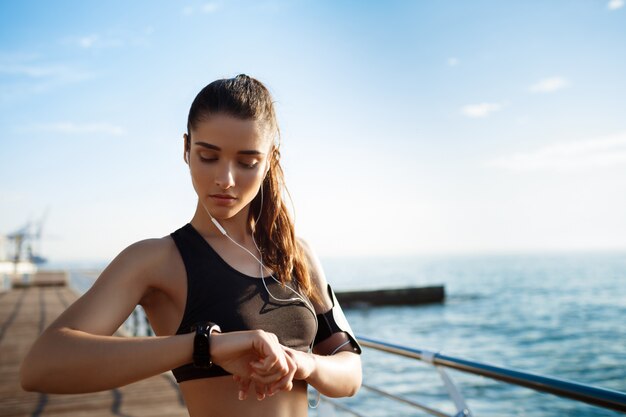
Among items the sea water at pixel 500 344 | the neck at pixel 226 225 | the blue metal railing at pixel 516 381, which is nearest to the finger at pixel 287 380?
the neck at pixel 226 225

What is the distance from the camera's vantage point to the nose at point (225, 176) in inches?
49.8

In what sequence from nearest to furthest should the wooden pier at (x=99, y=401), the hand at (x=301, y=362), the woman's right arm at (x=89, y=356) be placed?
the woman's right arm at (x=89, y=356)
the hand at (x=301, y=362)
the wooden pier at (x=99, y=401)

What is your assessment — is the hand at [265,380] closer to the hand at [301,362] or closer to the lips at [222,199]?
the hand at [301,362]

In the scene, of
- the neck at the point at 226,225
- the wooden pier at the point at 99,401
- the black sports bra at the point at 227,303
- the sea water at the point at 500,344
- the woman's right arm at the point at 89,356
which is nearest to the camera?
the woman's right arm at the point at 89,356

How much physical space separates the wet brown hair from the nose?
4.7 inches

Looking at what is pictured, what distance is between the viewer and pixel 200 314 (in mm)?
1260

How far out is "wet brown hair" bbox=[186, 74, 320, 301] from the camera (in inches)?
51.7

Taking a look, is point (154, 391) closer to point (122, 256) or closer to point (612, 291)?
point (122, 256)

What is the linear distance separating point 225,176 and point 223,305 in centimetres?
29

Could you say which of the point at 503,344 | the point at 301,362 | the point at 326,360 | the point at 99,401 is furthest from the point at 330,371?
the point at 503,344

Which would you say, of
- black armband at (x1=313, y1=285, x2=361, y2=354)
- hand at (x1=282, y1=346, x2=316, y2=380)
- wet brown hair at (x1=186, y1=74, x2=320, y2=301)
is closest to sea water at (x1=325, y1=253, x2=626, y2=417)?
black armband at (x1=313, y1=285, x2=361, y2=354)

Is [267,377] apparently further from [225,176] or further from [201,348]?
[225,176]

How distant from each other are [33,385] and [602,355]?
29.7 metres

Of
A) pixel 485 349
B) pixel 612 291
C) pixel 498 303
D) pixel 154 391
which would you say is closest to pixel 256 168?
pixel 154 391
